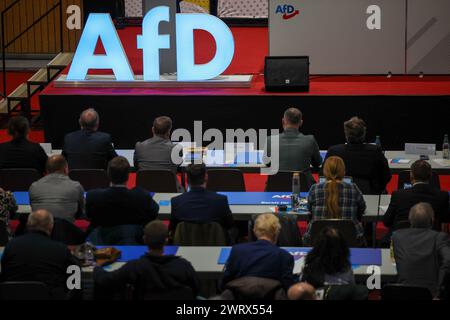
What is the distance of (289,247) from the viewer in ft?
22.4

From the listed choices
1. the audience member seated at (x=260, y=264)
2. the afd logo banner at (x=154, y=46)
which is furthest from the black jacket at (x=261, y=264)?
the afd logo banner at (x=154, y=46)

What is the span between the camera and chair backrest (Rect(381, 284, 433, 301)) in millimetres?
5496

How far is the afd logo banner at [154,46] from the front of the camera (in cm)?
1259

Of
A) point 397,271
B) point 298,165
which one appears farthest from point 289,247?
point 298,165

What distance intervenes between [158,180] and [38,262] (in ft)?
9.49

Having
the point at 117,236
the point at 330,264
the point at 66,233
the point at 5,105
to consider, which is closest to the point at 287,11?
the point at 5,105

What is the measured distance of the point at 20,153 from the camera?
914cm

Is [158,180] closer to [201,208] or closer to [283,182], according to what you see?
[283,182]

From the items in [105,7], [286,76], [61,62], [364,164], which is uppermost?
[105,7]

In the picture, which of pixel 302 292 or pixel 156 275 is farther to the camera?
pixel 156 275

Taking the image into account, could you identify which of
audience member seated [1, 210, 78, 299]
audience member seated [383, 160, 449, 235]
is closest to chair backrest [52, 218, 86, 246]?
audience member seated [1, 210, 78, 299]

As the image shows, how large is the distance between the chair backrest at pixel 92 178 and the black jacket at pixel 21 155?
0.49 m

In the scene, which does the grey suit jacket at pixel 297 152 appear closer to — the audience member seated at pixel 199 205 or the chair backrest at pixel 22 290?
the audience member seated at pixel 199 205
